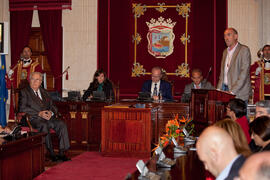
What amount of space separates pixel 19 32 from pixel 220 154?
28.3 ft

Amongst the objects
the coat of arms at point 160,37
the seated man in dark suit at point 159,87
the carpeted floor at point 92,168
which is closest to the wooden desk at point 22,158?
the carpeted floor at point 92,168

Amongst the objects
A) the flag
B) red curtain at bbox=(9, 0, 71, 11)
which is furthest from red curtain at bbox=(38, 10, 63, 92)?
the flag

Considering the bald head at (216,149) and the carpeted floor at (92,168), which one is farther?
the carpeted floor at (92,168)

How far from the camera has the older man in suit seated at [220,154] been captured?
1.47m

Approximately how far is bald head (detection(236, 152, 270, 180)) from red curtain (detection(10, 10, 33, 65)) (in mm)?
8975

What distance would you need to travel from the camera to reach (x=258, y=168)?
956 millimetres

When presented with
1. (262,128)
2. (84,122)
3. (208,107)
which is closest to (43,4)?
(84,122)

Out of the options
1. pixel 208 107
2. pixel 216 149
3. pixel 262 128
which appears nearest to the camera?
pixel 216 149

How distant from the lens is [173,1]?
9055mm

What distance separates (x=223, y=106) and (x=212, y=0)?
16.6 feet

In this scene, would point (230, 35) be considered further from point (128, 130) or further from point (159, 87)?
point (159, 87)

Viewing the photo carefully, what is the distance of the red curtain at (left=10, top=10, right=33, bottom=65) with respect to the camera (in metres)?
9.34

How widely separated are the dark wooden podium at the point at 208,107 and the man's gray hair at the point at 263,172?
10.4ft

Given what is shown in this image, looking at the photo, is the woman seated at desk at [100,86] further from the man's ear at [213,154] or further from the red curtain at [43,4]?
the man's ear at [213,154]
